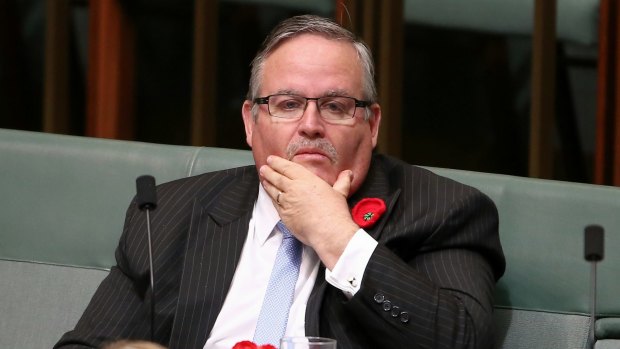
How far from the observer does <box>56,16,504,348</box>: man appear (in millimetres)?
2064

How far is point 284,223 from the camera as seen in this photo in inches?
86.5

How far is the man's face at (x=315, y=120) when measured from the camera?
226 cm

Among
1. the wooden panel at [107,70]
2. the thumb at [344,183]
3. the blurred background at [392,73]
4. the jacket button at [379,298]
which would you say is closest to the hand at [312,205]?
the thumb at [344,183]

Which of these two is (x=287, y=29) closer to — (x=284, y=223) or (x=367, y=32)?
(x=284, y=223)

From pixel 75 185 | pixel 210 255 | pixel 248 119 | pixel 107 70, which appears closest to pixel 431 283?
pixel 210 255

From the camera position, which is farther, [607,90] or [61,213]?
[607,90]

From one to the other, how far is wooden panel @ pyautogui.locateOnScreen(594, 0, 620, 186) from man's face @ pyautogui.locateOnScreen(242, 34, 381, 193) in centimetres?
101

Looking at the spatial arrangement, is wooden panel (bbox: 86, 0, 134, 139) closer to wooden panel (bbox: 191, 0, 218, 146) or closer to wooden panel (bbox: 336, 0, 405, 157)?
wooden panel (bbox: 191, 0, 218, 146)

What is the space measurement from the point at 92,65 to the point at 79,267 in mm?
1117

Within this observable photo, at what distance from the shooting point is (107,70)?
354 cm

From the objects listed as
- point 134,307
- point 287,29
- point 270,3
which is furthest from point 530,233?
point 270,3

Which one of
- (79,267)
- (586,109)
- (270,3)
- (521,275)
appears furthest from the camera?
(270,3)

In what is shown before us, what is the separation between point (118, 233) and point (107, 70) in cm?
106

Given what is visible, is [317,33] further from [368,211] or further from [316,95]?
[368,211]
